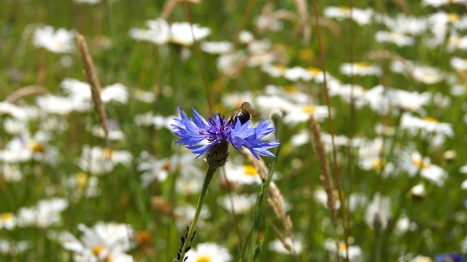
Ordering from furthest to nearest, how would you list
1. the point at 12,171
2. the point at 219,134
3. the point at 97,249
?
the point at 12,171
the point at 97,249
the point at 219,134

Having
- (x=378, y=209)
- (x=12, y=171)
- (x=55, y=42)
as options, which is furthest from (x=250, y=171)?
(x=55, y=42)

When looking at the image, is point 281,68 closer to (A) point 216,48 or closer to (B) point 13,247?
(A) point 216,48

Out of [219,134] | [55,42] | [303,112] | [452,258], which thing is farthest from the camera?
[55,42]

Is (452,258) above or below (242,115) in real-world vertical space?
above

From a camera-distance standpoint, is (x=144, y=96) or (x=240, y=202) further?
(x=144, y=96)

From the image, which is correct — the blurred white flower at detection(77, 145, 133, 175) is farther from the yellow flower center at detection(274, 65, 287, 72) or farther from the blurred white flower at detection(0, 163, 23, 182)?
the yellow flower center at detection(274, 65, 287, 72)
